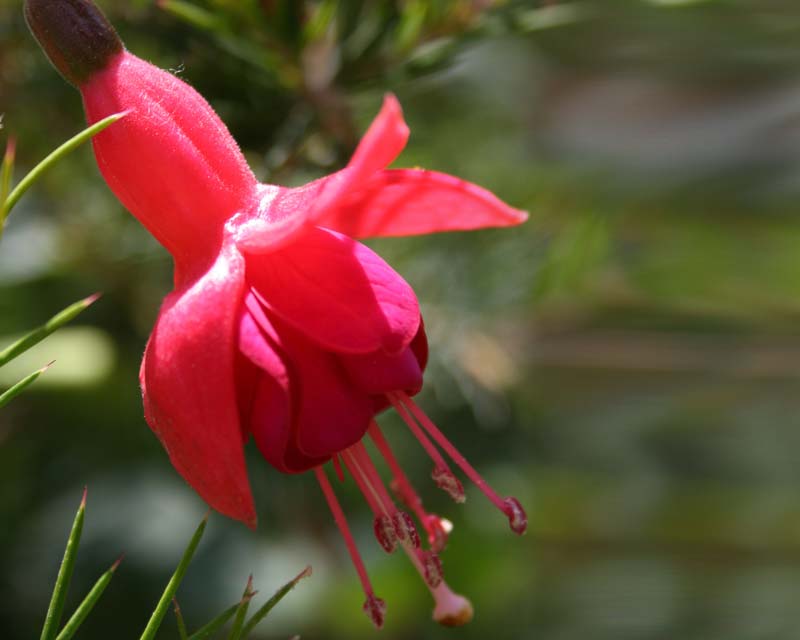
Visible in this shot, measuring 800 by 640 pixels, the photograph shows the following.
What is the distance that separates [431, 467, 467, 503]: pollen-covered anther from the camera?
43 centimetres

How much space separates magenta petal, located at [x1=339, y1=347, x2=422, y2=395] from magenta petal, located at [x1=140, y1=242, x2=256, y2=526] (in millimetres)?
46

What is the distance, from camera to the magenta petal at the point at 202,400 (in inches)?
13.8

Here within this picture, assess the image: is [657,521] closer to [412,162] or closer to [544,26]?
Answer: [412,162]

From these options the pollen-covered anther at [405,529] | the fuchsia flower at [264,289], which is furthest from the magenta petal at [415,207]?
the pollen-covered anther at [405,529]

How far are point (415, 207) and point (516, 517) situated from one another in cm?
13

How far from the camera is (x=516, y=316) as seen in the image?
0.86m

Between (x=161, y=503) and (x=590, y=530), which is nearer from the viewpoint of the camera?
(x=161, y=503)

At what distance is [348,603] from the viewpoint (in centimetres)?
86

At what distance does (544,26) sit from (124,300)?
1.20 feet

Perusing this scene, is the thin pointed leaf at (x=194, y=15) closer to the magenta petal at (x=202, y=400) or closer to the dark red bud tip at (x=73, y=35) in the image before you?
the dark red bud tip at (x=73, y=35)

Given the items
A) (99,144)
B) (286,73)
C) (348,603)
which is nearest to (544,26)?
(286,73)

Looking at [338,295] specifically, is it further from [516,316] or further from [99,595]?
[516,316]

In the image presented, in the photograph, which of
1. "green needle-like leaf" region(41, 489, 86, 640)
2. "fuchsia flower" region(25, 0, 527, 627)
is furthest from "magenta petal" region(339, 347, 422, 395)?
"green needle-like leaf" region(41, 489, 86, 640)

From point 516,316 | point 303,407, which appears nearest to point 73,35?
point 303,407
